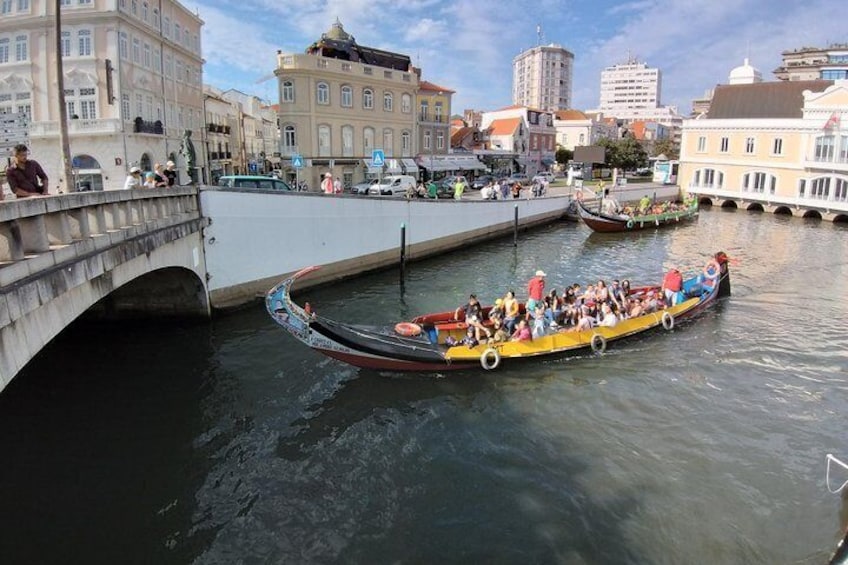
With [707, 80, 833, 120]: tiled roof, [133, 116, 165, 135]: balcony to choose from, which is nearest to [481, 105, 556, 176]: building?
[707, 80, 833, 120]: tiled roof

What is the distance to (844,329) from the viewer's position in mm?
Answer: 18188

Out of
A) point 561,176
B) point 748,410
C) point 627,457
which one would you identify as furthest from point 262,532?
point 561,176

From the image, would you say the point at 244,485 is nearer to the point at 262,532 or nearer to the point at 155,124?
the point at 262,532

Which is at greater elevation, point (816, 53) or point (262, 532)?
point (816, 53)

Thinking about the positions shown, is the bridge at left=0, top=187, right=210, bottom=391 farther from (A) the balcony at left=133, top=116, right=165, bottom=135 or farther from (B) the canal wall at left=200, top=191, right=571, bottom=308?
(A) the balcony at left=133, top=116, right=165, bottom=135

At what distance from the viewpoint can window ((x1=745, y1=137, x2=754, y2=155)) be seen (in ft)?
162

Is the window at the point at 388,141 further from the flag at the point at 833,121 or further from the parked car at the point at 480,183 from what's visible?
the flag at the point at 833,121

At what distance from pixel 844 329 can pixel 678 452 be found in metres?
11.4

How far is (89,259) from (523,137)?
71.2 meters

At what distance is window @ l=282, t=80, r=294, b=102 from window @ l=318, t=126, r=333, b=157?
3.05m

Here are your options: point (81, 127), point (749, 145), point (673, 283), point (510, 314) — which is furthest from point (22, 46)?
point (749, 145)

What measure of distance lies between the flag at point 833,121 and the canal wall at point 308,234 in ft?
103

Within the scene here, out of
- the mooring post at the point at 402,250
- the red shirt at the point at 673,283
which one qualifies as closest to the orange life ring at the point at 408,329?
the mooring post at the point at 402,250

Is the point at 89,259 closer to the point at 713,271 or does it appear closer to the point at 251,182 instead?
the point at 251,182
